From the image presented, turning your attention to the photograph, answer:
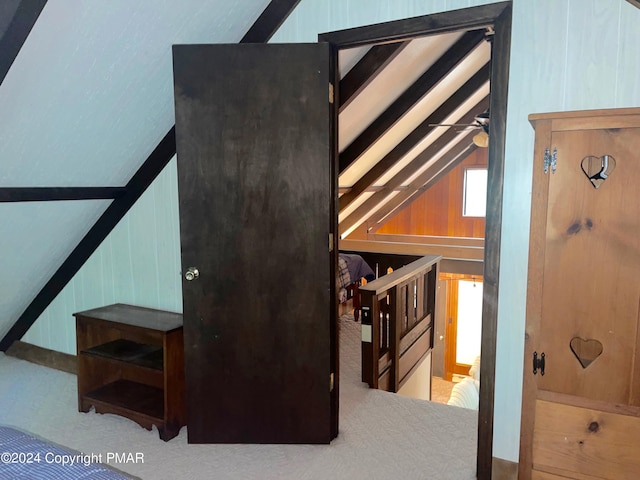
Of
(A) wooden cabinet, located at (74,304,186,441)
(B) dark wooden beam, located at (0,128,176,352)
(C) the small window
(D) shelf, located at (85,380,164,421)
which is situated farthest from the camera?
(C) the small window

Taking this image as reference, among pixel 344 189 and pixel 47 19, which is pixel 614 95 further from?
pixel 344 189

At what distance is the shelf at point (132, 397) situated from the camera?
2.55 m

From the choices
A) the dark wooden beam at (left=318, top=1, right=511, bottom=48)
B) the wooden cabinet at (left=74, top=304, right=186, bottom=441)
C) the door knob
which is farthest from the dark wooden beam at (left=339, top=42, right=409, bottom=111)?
the wooden cabinet at (left=74, top=304, right=186, bottom=441)

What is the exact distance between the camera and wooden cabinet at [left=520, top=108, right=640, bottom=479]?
4.15 ft

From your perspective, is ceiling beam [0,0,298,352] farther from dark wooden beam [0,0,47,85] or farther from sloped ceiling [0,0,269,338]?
dark wooden beam [0,0,47,85]

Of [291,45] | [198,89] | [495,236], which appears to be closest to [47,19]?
[198,89]

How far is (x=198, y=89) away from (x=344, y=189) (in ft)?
8.78

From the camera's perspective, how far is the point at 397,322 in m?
3.43

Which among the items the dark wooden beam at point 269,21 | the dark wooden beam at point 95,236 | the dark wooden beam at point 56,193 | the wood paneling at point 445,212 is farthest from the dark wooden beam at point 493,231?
the wood paneling at point 445,212

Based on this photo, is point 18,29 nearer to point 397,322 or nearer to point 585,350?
point 585,350

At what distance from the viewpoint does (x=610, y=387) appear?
1.31 meters

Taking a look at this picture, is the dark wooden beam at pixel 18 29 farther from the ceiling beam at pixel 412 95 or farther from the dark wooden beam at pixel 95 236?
the ceiling beam at pixel 412 95

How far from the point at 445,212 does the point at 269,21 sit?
19.2ft

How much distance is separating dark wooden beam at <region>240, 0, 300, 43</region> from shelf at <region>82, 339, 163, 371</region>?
170 cm
